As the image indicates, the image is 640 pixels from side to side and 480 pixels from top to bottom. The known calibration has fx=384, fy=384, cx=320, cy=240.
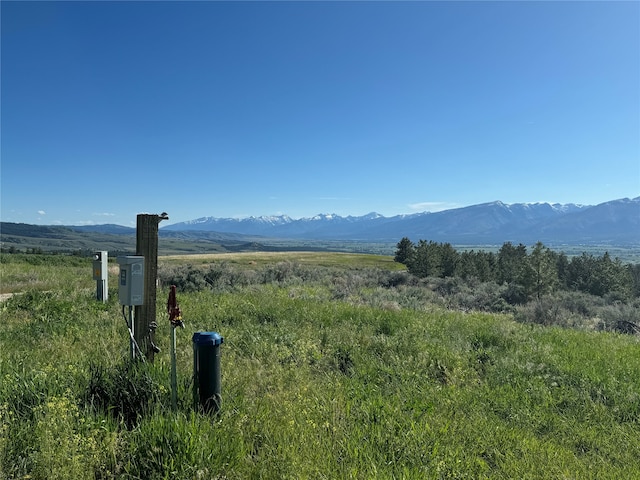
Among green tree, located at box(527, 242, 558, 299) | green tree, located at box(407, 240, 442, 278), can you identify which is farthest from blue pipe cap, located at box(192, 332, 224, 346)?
green tree, located at box(407, 240, 442, 278)

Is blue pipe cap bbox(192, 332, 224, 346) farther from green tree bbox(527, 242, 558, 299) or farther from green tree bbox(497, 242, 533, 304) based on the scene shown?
green tree bbox(527, 242, 558, 299)

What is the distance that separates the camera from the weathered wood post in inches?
167

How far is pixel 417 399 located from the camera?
4.71m

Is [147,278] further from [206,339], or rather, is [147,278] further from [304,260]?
[304,260]

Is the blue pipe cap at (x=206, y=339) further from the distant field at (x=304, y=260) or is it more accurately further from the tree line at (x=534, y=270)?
the distant field at (x=304, y=260)

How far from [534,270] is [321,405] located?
20.6 metres

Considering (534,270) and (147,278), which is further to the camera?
(534,270)

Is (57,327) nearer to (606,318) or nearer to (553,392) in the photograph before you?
(553,392)

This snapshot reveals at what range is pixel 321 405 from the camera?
4.05m

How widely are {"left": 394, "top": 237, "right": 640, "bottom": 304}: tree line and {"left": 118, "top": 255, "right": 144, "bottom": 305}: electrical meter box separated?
19447 millimetres

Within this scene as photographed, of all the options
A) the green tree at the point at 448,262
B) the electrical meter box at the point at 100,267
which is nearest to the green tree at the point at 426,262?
the green tree at the point at 448,262

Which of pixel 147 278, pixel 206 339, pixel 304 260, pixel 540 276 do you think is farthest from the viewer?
pixel 304 260

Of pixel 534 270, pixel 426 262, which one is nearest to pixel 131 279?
pixel 534 270

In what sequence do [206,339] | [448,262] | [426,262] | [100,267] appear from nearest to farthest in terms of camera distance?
[206,339]
[100,267]
[426,262]
[448,262]
